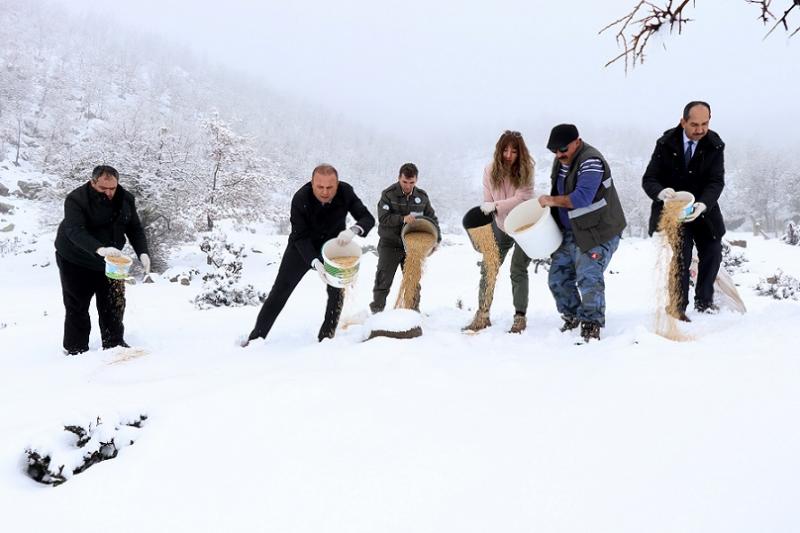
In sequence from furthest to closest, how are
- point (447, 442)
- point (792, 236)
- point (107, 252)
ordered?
1. point (792, 236)
2. point (107, 252)
3. point (447, 442)

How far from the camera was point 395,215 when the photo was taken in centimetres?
459

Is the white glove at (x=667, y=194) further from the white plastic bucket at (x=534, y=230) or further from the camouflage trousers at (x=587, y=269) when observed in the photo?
the white plastic bucket at (x=534, y=230)

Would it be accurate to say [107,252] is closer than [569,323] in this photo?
Yes

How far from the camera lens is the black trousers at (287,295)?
3932 mm

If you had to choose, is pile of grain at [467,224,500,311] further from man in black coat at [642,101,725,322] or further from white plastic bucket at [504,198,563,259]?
man in black coat at [642,101,725,322]

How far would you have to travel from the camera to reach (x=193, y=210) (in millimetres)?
17469

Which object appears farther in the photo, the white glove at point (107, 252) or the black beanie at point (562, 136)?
the white glove at point (107, 252)

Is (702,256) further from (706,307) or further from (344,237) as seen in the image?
(344,237)

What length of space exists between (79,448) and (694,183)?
13.6 feet

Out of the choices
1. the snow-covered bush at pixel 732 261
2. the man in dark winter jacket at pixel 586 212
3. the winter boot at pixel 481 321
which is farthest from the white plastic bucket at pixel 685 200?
the snow-covered bush at pixel 732 261

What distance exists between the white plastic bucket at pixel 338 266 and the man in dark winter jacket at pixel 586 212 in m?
1.47

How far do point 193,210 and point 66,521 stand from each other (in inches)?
701

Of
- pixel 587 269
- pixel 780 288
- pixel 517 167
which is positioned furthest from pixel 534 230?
pixel 780 288

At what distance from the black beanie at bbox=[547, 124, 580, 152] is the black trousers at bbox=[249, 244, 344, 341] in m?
2.03
